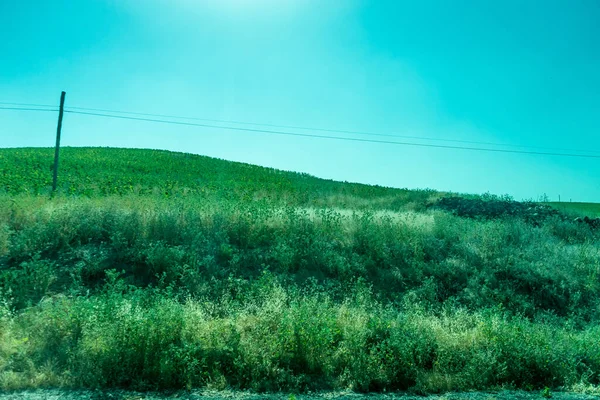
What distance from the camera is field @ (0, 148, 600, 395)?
5.81m

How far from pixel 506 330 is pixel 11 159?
40084 mm

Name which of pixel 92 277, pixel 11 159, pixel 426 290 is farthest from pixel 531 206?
pixel 11 159

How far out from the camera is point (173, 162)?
41594mm

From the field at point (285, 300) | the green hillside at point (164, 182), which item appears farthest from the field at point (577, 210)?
the green hillside at point (164, 182)

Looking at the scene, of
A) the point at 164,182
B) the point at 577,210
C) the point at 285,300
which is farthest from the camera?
the point at 164,182

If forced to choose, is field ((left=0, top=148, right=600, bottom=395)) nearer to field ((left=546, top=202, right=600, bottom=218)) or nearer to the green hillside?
field ((left=546, top=202, right=600, bottom=218))

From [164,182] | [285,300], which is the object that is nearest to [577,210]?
[285,300]

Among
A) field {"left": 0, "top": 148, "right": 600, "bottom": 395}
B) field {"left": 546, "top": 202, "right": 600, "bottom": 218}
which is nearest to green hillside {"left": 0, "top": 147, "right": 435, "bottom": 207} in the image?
field {"left": 0, "top": 148, "right": 600, "bottom": 395}

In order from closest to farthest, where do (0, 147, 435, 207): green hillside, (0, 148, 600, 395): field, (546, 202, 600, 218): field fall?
(0, 148, 600, 395): field < (546, 202, 600, 218): field < (0, 147, 435, 207): green hillside

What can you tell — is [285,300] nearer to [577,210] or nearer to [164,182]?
[164,182]

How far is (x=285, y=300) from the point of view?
331 inches

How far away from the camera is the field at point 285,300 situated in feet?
19.1

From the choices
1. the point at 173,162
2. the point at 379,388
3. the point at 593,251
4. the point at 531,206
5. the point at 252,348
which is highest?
the point at 173,162

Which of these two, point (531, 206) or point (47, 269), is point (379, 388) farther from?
point (531, 206)
